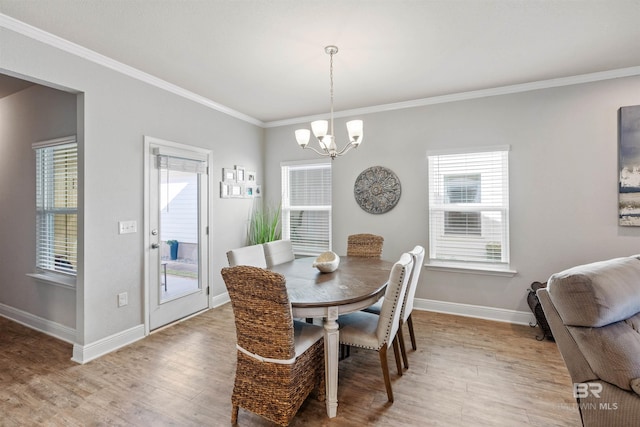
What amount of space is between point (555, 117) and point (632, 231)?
4.46 feet

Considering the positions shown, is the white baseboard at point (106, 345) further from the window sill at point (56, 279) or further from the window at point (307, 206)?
the window at point (307, 206)

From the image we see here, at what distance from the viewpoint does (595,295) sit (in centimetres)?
136

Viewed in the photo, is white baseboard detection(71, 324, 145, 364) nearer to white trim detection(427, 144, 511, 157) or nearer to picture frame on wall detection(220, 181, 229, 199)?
picture frame on wall detection(220, 181, 229, 199)

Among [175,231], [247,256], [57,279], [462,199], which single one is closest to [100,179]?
[175,231]

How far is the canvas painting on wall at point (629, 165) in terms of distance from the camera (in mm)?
2920

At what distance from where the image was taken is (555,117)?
10.6ft

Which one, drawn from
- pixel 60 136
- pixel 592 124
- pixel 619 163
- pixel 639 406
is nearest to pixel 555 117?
pixel 592 124

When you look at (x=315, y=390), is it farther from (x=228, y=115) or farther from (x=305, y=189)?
(x=228, y=115)

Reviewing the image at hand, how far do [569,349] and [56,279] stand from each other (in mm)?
4221

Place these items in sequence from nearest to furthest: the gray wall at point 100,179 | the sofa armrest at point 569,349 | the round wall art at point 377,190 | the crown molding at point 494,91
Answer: the sofa armrest at point 569,349 → the gray wall at point 100,179 → the crown molding at point 494,91 → the round wall art at point 377,190

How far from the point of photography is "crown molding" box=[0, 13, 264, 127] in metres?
2.20

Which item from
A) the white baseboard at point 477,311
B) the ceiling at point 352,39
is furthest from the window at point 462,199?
the ceiling at point 352,39

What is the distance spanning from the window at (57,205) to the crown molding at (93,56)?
0.82 metres

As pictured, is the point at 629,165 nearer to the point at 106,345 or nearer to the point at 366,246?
the point at 366,246
